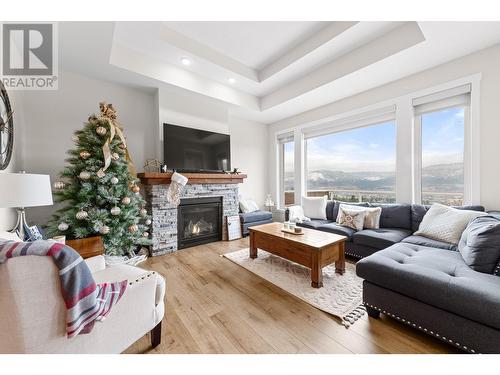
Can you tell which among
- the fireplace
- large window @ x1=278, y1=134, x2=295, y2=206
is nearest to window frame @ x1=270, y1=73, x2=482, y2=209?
large window @ x1=278, y1=134, x2=295, y2=206

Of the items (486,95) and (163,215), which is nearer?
(486,95)

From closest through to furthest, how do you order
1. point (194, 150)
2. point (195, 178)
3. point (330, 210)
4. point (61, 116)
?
point (61, 116) < point (195, 178) < point (194, 150) < point (330, 210)

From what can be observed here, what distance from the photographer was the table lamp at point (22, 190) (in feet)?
4.39

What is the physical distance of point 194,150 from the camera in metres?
3.56

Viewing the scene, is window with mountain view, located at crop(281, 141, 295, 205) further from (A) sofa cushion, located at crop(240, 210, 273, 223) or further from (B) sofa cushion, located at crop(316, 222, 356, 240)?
(B) sofa cushion, located at crop(316, 222, 356, 240)

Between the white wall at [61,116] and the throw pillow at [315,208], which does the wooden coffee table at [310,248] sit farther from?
the white wall at [61,116]

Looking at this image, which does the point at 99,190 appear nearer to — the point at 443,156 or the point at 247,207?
the point at 247,207

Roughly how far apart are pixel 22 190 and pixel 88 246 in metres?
0.81

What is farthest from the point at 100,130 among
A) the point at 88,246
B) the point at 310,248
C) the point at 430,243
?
the point at 430,243

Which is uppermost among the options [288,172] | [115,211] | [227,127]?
[227,127]

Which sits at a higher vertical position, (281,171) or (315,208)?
(281,171)

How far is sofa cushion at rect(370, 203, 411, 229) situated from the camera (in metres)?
2.80
